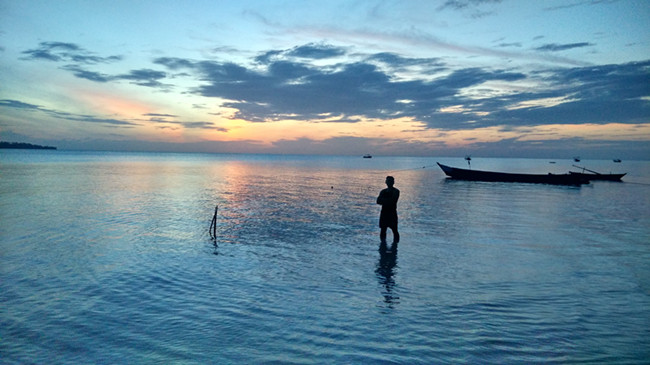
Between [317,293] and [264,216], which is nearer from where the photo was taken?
[317,293]

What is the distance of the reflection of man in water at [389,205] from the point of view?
44.1 feet

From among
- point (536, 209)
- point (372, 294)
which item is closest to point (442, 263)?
point (372, 294)

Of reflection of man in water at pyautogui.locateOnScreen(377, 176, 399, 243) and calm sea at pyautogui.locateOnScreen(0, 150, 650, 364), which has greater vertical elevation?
reflection of man in water at pyautogui.locateOnScreen(377, 176, 399, 243)

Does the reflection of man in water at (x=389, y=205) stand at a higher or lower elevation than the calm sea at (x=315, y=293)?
higher

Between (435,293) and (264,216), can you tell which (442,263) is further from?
(264,216)

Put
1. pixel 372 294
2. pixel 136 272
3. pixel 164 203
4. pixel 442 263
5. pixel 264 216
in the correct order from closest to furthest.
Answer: pixel 372 294, pixel 136 272, pixel 442 263, pixel 264 216, pixel 164 203

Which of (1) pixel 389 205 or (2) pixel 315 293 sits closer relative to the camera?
(2) pixel 315 293

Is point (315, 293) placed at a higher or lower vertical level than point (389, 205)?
lower

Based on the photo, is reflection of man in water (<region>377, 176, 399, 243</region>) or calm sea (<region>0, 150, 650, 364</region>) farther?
reflection of man in water (<region>377, 176, 399, 243</region>)

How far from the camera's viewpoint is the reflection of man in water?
44.1 ft

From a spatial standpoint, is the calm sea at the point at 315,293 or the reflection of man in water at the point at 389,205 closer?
the calm sea at the point at 315,293

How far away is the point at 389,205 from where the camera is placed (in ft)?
44.7

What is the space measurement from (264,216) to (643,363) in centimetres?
1788

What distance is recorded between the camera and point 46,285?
9188mm
